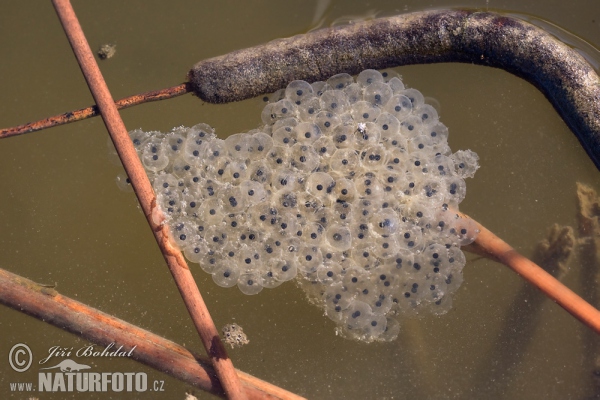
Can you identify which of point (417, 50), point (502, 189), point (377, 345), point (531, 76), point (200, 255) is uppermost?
point (417, 50)

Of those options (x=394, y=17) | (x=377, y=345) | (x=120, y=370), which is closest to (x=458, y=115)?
(x=394, y=17)

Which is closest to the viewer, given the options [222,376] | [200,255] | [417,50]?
[222,376]

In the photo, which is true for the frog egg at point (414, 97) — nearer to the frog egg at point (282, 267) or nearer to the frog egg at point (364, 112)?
the frog egg at point (364, 112)

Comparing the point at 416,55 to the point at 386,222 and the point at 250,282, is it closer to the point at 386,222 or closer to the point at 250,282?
the point at 386,222

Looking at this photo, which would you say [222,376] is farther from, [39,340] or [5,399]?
[5,399]

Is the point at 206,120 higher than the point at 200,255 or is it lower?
higher

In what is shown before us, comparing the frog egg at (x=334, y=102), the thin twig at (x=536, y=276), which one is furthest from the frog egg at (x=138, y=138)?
the thin twig at (x=536, y=276)

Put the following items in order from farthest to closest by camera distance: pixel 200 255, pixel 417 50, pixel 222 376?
pixel 417 50 → pixel 200 255 → pixel 222 376
